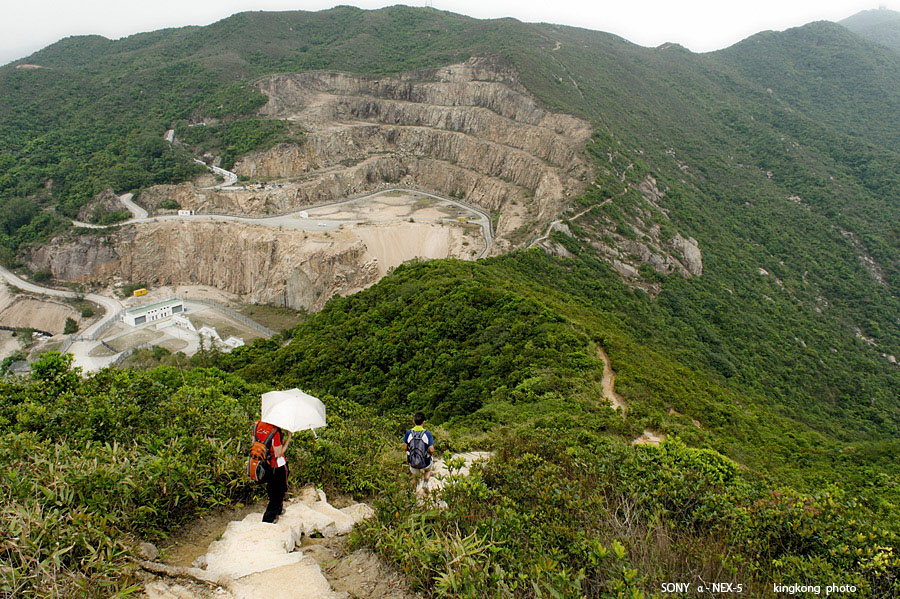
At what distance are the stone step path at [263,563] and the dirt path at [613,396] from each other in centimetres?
1054

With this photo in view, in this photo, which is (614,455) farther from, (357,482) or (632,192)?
(632,192)

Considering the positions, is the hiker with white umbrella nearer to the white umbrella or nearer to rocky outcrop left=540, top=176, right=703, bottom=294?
the white umbrella

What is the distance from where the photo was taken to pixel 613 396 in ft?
62.8

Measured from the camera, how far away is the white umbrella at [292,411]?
789 centimetres

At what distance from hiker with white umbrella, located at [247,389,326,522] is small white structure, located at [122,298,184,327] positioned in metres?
54.6

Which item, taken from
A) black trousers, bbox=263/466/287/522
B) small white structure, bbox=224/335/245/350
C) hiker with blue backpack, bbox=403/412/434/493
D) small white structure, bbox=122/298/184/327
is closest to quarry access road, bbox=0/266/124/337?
small white structure, bbox=122/298/184/327

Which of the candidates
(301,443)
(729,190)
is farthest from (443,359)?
(729,190)

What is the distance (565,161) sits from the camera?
63500 millimetres

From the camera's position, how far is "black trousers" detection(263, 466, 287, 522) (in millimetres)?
8109

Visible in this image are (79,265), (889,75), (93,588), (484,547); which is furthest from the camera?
(889,75)

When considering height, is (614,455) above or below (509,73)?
below

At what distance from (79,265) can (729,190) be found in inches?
3329

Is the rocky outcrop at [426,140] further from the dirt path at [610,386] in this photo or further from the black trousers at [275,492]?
the black trousers at [275,492]

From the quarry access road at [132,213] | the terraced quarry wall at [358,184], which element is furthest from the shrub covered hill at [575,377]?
the terraced quarry wall at [358,184]
